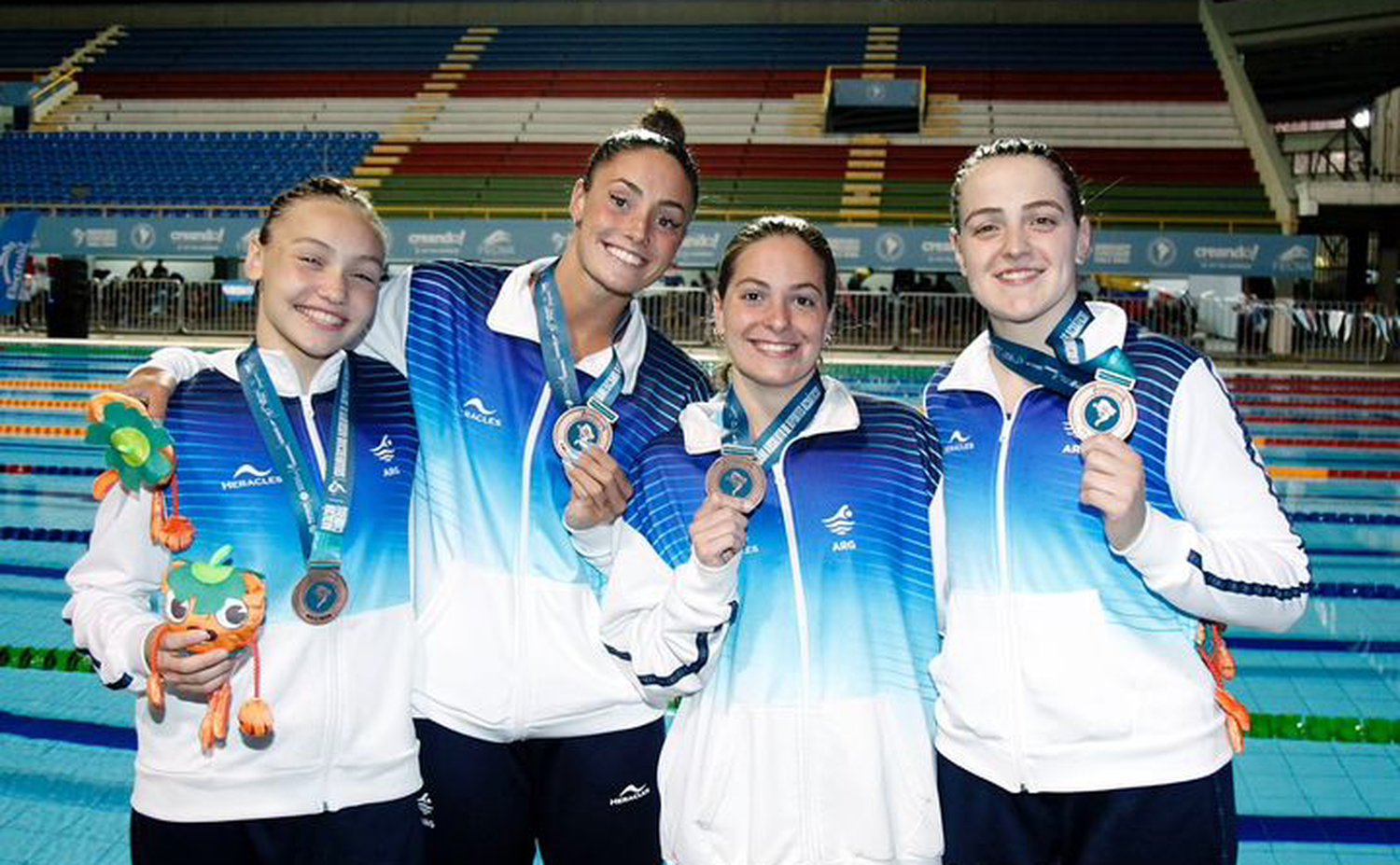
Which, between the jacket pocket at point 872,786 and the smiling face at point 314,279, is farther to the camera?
the smiling face at point 314,279

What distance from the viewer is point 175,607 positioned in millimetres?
1596

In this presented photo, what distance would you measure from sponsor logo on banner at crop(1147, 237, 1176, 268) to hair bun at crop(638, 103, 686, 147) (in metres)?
14.8

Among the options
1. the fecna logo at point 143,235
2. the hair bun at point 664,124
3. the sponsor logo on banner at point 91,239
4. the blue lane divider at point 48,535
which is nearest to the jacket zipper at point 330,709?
the hair bun at point 664,124

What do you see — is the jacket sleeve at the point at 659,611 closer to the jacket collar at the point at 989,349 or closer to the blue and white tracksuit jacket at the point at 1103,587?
the blue and white tracksuit jacket at the point at 1103,587

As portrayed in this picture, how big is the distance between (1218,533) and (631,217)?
1073 mm

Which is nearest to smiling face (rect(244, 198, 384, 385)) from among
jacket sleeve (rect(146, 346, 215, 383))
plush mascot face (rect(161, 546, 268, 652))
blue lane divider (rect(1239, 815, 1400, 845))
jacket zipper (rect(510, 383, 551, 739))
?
jacket sleeve (rect(146, 346, 215, 383))

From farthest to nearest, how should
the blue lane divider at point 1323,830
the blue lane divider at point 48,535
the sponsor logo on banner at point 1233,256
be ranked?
the sponsor logo on banner at point 1233,256 < the blue lane divider at point 48,535 < the blue lane divider at point 1323,830

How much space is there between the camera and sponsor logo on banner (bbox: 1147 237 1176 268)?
15.7 m

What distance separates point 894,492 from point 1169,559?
16.3 inches

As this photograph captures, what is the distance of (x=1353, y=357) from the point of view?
50.6ft

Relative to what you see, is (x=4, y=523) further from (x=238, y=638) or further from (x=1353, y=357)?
(x=1353, y=357)

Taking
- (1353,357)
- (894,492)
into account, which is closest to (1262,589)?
(894,492)

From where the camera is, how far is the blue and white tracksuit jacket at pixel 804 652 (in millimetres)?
1756

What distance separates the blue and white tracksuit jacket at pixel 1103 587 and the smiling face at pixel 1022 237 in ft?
0.35
